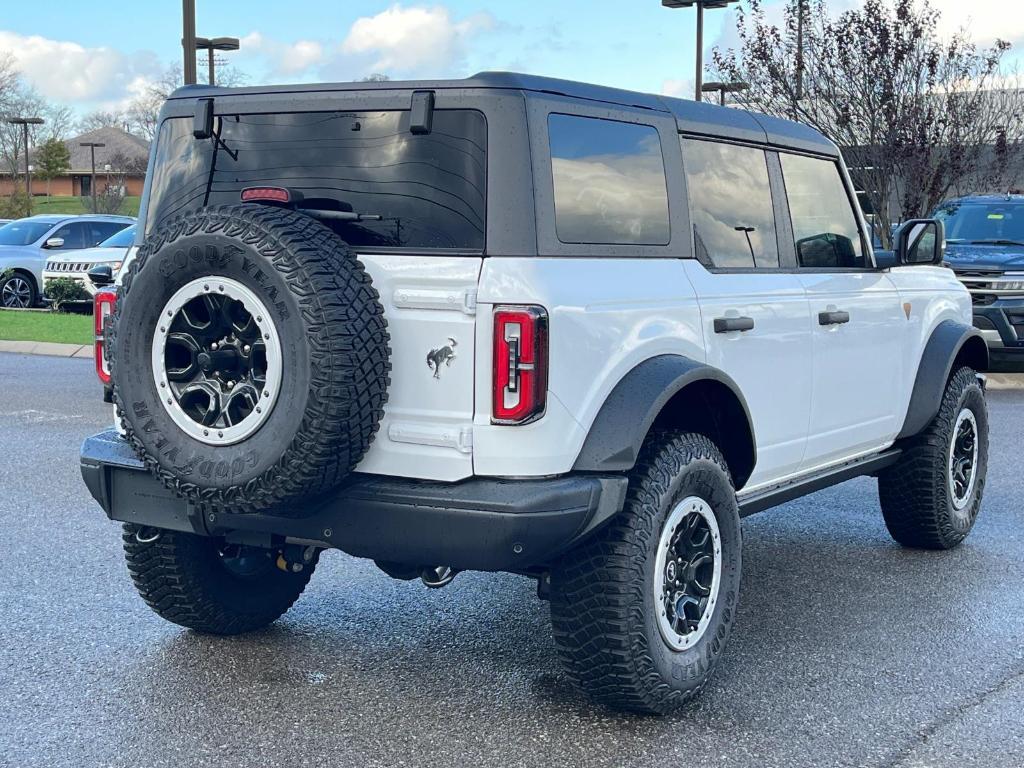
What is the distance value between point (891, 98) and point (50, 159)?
65585 mm

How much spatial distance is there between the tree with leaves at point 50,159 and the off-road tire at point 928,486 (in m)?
75.9

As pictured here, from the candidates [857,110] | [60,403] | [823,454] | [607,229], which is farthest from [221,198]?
[857,110]

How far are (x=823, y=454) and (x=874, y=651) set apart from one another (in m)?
0.94

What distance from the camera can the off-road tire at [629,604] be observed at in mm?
4016

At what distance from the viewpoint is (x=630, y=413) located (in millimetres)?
3992

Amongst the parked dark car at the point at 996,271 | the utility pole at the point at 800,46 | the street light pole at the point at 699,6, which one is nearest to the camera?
the parked dark car at the point at 996,271

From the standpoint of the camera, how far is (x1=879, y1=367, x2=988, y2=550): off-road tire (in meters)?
6.39

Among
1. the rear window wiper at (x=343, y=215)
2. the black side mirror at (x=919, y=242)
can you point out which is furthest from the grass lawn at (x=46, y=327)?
the rear window wiper at (x=343, y=215)

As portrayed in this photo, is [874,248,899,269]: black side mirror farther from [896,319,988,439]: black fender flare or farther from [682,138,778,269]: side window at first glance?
[682,138,778,269]: side window

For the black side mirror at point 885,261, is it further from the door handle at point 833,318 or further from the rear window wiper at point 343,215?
the rear window wiper at point 343,215

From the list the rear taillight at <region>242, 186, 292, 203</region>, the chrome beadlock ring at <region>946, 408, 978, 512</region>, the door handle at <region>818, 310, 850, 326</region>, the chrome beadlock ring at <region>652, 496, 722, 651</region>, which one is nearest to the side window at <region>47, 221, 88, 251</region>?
the chrome beadlock ring at <region>946, 408, 978, 512</region>

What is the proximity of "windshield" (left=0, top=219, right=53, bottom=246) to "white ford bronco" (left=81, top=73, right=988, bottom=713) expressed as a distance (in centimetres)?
1873

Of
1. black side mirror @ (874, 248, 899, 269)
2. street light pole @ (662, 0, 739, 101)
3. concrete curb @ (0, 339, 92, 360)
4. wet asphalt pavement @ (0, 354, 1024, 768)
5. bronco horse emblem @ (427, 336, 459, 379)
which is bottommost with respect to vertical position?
concrete curb @ (0, 339, 92, 360)

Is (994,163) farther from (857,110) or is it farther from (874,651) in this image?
(874,651)
